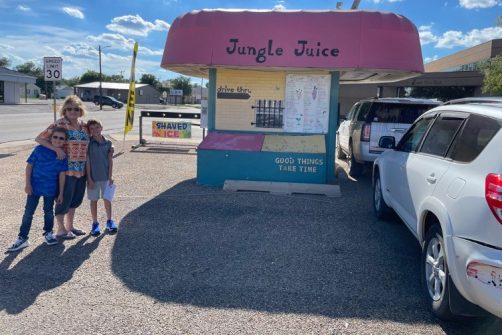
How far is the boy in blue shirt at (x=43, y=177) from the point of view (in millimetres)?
4867

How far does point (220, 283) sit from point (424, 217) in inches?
79.3

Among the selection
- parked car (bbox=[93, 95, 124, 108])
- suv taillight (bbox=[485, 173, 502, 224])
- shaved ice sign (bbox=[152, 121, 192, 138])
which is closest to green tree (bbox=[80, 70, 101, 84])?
parked car (bbox=[93, 95, 124, 108])

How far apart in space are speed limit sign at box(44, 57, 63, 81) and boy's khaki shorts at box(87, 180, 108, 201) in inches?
323

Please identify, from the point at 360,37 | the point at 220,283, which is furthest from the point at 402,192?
the point at 360,37

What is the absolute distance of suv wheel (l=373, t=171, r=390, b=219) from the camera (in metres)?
6.46

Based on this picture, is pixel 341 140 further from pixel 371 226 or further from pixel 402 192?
pixel 402 192

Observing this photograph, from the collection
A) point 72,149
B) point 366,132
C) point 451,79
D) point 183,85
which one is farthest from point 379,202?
point 183,85

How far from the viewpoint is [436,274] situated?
373cm

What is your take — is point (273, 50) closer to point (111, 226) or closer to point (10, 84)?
point (111, 226)

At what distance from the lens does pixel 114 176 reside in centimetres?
968

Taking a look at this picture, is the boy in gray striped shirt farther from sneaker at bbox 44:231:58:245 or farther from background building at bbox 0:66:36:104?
background building at bbox 0:66:36:104

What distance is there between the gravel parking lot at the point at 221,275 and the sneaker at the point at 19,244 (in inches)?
4.3

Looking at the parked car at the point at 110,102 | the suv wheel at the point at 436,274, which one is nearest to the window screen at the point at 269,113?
the suv wheel at the point at 436,274

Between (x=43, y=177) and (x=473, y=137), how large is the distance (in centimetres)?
427
